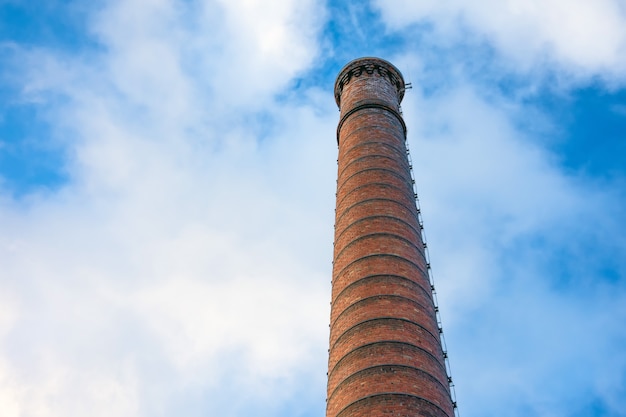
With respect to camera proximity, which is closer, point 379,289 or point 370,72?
point 379,289

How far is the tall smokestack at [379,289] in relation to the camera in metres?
10.8

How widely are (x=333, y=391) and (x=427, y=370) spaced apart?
1.75 m

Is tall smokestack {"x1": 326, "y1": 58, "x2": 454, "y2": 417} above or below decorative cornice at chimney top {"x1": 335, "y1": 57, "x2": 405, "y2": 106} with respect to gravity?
below

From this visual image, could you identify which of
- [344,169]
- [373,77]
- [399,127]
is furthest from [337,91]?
[344,169]

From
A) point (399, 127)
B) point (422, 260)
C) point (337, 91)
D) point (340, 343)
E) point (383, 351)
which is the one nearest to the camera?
point (383, 351)

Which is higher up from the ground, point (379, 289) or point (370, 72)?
point (370, 72)

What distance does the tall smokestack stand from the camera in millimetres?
10805

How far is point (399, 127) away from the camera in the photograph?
17.2m

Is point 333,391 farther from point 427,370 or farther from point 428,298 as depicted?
point 428,298

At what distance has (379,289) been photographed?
12.2m

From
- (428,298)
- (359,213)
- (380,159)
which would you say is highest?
(380,159)

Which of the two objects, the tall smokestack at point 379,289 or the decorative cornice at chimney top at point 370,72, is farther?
the decorative cornice at chimney top at point 370,72

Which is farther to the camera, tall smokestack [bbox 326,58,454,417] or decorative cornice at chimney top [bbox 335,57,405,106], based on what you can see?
decorative cornice at chimney top [bbox 335,57,405,106]

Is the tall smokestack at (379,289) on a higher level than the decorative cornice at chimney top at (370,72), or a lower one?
lower
